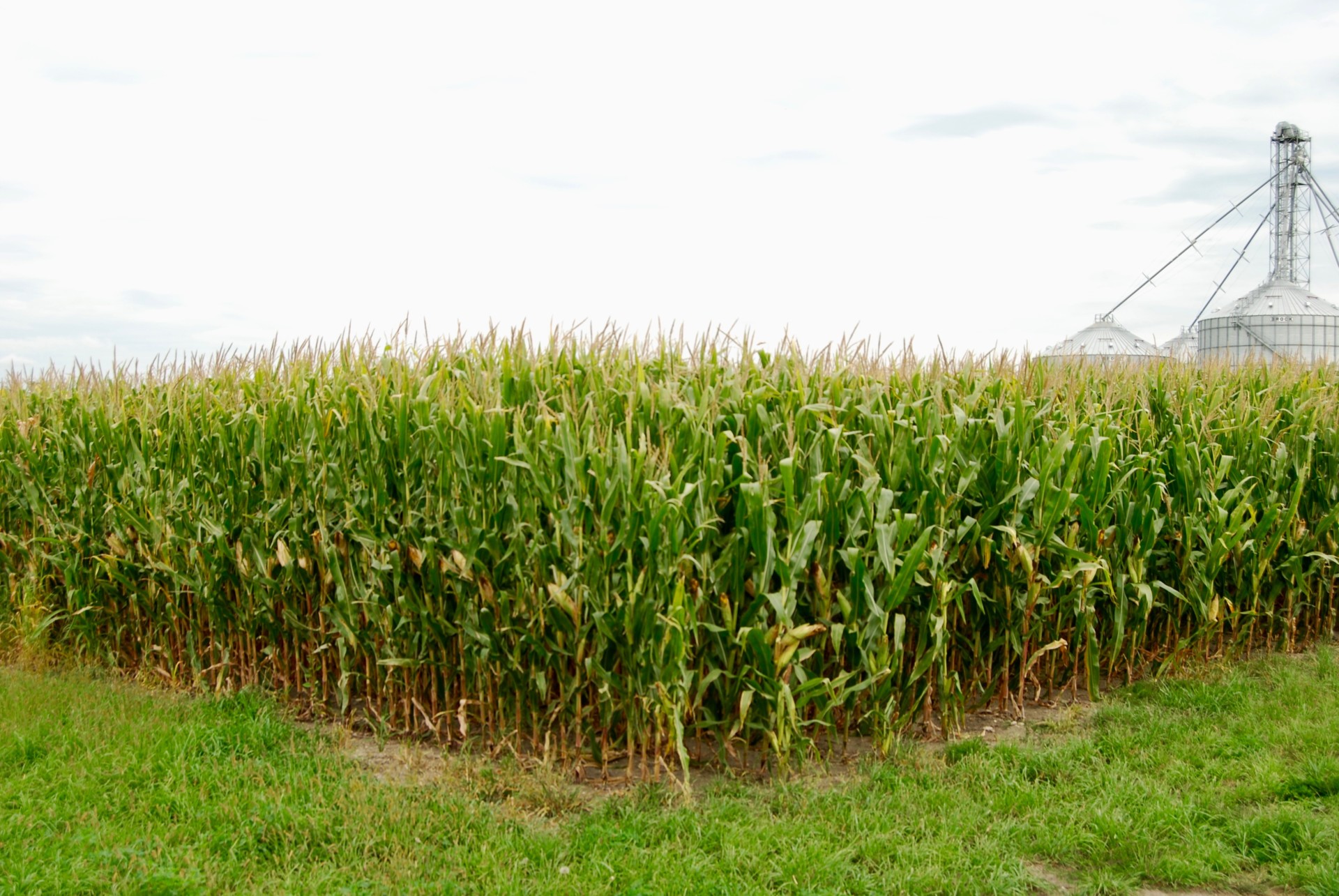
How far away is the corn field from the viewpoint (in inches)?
215

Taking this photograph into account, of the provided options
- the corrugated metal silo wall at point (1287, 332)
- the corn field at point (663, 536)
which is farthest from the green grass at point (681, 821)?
the corrugated metal silo wall at point (1287, 332)

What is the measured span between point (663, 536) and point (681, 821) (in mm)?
1367

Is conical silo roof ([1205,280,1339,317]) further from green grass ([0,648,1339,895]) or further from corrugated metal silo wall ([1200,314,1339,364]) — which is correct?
green grass ([0,648,1339,895])

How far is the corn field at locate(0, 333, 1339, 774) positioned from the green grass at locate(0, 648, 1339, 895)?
1.61ft

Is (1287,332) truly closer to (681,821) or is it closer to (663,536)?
(663,536)

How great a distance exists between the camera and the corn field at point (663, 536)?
5.47m

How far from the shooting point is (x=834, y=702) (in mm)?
5566

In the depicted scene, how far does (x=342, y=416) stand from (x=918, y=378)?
3.73m

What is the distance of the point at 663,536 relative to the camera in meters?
5.30

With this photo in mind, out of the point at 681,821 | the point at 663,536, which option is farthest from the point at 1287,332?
the point at 681,821

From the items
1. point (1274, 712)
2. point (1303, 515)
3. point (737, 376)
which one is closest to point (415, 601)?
point (737, 376)

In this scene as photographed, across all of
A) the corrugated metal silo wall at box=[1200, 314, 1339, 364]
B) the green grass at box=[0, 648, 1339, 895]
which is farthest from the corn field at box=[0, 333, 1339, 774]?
the corrugated metal silo wall at box=[1200, 314, 1339, 364]

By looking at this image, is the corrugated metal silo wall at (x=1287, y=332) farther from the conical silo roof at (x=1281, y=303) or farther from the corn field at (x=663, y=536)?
the corn field at (x=663, y=536)

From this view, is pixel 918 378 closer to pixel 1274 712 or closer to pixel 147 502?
pixel 1274 712
